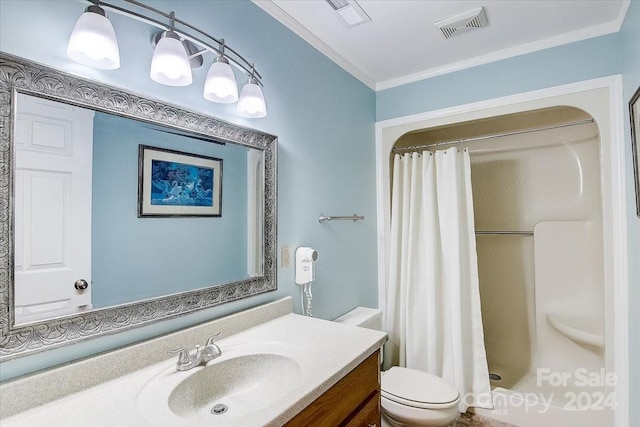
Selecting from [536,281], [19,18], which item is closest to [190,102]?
[19,18]

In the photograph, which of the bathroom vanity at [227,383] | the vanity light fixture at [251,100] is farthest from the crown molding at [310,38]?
the bathroom vanity at [227,383]

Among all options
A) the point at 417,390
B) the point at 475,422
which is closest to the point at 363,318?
the point at 417,390

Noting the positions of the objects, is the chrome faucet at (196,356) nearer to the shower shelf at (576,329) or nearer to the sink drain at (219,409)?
the sink drain at (219,409)

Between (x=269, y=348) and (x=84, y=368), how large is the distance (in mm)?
547

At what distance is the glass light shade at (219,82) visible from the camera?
1194 mm

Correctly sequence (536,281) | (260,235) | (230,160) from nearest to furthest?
(230,160), (260,235), (536,281)

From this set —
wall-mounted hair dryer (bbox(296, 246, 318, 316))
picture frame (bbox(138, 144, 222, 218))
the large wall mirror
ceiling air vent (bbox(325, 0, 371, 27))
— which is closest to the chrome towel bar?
wall-mounted hair dryer (bbox(296, 246, 318, 316))

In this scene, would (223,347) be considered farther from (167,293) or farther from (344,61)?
(344,61)

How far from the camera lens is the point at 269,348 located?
1188 mm

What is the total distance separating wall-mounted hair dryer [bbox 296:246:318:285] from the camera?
168cm

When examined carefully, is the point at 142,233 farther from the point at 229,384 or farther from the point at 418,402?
the point at 418,402

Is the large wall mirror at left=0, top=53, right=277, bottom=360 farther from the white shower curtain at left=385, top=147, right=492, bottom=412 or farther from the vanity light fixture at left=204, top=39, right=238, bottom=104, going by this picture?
the white shower curtain at left=385, top=147, right=492, bottom=412

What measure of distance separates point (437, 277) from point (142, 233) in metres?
1.85

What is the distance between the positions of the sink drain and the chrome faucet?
135 mm
